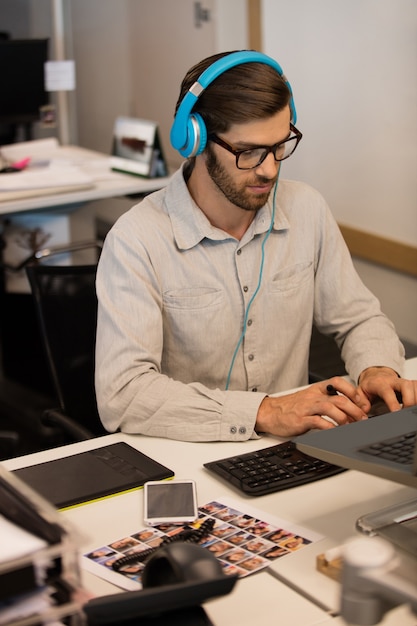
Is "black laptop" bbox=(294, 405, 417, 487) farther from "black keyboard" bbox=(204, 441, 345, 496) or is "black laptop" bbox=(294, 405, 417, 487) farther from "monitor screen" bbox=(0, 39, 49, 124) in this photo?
"monitor screen" bbox=(0, 39, 49, 124)

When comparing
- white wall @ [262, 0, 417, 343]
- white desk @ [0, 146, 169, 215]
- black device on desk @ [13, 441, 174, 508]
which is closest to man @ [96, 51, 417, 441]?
black device on desk @ [13, 441, 174, 508]

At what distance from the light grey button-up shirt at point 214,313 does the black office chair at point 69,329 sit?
26 centimetres

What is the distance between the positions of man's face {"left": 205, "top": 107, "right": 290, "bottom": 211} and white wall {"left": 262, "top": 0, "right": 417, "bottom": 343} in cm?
130

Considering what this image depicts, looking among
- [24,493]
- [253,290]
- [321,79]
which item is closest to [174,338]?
[253,290]

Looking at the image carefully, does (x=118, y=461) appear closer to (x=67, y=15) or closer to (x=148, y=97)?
(x=148, y=97)

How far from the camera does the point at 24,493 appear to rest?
3.03 ft

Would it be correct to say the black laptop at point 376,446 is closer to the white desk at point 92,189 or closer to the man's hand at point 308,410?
the man's hand at point 308,410

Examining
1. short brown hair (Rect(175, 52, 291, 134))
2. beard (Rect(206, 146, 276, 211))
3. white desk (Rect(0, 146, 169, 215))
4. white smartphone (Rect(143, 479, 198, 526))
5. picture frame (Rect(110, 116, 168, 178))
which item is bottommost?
white smartphone (Rect(143, 479, 198, 526))

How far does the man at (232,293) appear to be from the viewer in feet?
5.19

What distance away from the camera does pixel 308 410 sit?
5.02ft

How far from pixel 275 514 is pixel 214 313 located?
595 millimetres

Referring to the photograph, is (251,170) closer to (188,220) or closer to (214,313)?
(188,220)

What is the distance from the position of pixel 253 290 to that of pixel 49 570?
41.9 inches

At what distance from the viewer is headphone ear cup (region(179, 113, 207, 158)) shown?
5.64ft
